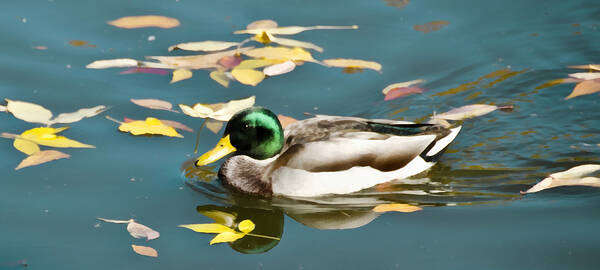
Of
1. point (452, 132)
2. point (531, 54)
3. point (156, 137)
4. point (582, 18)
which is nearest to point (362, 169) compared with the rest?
point (452, 132)

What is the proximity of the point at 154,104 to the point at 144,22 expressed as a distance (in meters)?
1.76

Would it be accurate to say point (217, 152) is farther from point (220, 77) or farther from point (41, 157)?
point (220, 77)

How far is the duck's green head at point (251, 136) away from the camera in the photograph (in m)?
5.93

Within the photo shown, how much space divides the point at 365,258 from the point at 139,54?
379cm

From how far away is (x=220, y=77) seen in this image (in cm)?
746

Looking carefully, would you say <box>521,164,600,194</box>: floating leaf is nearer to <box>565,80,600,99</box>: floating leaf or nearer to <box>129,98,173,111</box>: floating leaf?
<box>565,80,600,99</box>: floating leaf

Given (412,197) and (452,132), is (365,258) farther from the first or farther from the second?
(452,132)

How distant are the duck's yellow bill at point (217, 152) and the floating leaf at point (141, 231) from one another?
0.71 meters

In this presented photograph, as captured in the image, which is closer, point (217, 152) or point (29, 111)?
point (217, 152)

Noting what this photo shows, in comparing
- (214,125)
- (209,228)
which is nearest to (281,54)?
(214,125)

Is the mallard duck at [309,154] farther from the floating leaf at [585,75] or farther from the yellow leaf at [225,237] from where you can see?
the floating leaf at [585,75]

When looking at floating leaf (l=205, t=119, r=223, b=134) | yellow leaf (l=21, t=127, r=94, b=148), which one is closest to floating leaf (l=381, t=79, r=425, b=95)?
floating leaf (l=205, t=119, r=223, b=134)

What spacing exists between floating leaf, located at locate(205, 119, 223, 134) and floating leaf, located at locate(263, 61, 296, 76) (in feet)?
2.98

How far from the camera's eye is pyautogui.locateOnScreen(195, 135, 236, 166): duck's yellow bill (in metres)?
5.83
